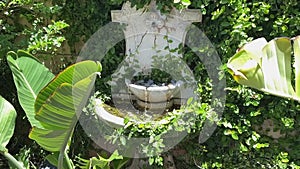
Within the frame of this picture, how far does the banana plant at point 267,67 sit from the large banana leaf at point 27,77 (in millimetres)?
1020

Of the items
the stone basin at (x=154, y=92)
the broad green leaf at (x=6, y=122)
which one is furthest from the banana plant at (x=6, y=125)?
the stone basin at (x=154, y=92)

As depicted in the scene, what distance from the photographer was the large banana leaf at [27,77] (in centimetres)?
177

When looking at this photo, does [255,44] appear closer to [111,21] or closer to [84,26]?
[111,21]

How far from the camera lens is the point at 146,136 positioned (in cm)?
227

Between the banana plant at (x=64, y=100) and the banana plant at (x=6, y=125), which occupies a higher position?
the banana plant at (x=64, y=100)

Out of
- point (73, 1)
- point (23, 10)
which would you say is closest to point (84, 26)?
point (73, 1)

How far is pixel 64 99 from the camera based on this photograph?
54.7 inches

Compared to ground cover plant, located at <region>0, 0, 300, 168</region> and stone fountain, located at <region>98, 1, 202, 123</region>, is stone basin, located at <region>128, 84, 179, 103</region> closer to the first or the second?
stone fountain, located at <region>98, 1, 202, 123</region>

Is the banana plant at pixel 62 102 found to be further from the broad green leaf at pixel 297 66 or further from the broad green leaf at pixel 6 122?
the broad green leaf at pixel 297 66

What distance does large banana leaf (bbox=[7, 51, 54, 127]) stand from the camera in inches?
69.6

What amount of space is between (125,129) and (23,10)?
1087 millimetres

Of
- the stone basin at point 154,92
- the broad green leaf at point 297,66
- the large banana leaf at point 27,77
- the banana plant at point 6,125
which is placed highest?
the broad green leaf at point 297,66

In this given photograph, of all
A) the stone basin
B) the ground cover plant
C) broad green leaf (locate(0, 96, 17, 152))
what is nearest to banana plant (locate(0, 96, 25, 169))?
broad green leaf (locate(0, 96, 17, 152))

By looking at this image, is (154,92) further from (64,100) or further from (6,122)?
(64,100)
